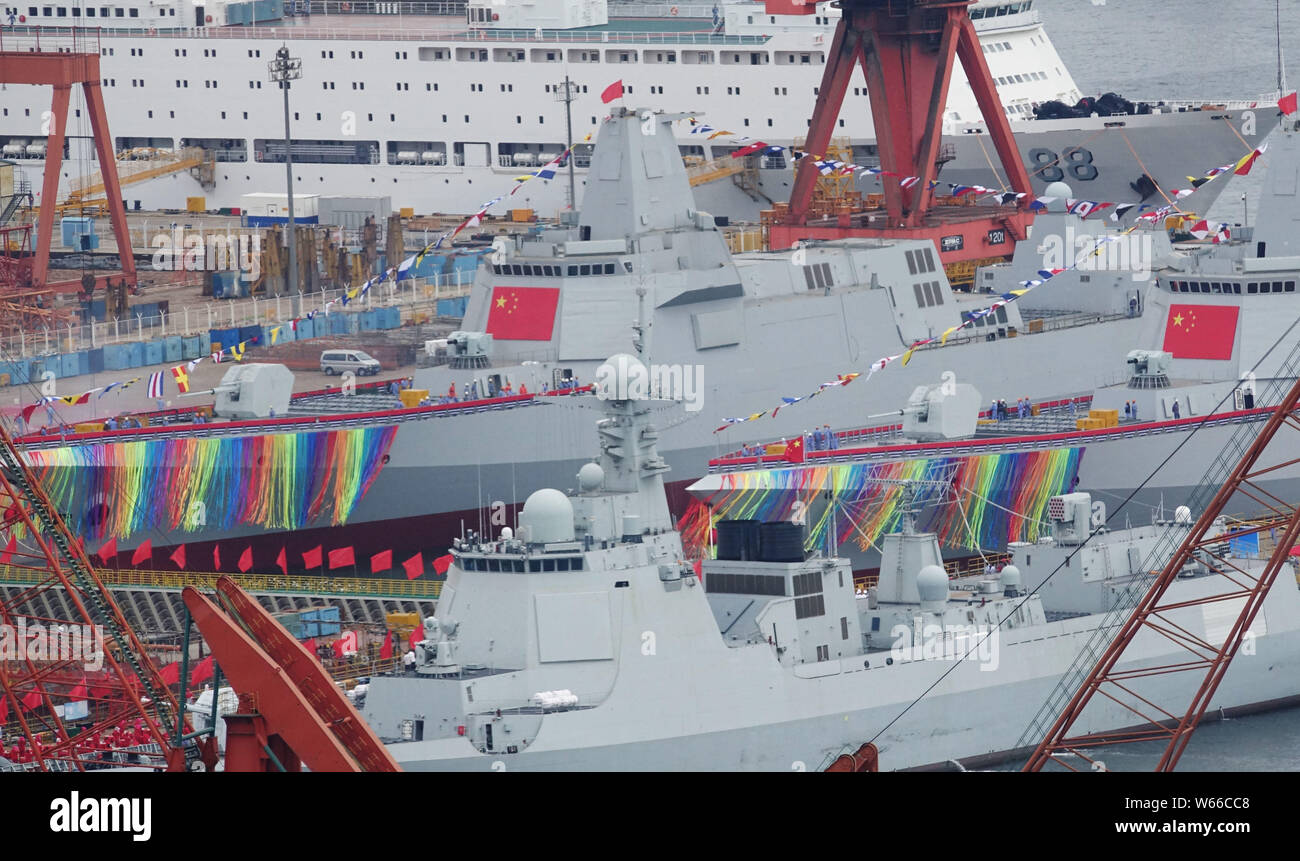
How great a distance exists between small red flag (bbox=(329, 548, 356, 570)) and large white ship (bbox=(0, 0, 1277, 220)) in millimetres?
27884

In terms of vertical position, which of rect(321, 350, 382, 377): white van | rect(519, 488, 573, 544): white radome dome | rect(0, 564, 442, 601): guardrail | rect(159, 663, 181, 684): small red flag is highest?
rect(321, 350, 382, 377): white van

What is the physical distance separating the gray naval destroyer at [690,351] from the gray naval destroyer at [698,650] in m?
8.32

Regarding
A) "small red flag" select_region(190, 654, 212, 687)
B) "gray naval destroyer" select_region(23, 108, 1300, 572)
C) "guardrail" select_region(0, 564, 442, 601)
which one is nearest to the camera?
"small red flag" select_region(190, 654, 212, 687)

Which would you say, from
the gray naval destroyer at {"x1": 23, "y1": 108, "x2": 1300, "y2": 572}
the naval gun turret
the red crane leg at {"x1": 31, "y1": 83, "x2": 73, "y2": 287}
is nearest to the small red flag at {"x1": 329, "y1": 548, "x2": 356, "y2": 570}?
the gray naval destroyer at {"x1": 23, "y1": 108, "x2": 1300, "y2": 572}

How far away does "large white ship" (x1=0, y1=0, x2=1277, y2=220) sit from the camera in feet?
206

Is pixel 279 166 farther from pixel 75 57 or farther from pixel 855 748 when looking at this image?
pixel 855 748

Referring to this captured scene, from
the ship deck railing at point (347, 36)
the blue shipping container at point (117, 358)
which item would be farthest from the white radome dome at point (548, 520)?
the ship deck railing at point (347, 36)

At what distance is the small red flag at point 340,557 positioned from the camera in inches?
1418

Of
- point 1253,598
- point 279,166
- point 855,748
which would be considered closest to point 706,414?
point 855,748

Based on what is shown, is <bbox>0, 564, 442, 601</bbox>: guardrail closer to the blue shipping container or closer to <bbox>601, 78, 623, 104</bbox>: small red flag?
<bbox>601, 78, 623, 104</bbox>: small red flag

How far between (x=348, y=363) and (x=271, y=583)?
13443mm

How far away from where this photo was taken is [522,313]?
137 ft
